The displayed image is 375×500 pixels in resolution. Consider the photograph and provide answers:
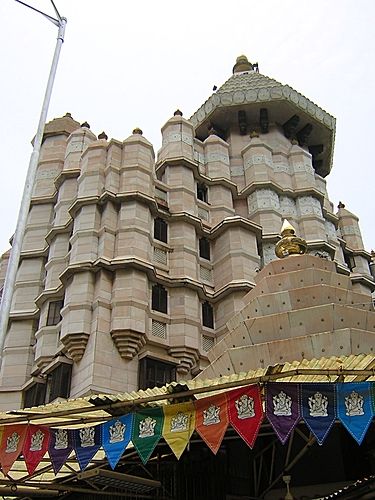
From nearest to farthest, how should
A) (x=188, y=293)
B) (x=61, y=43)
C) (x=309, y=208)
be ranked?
(x=61, y=43), (x=188, y=293), (x=309, y=208)

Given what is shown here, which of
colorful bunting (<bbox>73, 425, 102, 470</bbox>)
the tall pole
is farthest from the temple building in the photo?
the tall pole

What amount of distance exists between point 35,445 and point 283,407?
4.29 m

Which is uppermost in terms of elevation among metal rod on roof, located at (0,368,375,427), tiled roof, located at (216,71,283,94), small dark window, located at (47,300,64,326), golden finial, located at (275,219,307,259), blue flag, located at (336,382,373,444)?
tiled roof, located at (216,71,283,94)

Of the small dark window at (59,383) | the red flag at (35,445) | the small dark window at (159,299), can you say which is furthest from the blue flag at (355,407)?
the small dark window at (159,299)

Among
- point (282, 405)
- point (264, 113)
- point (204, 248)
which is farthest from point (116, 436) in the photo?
point (264, 113)

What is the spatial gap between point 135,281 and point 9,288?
33.5ft

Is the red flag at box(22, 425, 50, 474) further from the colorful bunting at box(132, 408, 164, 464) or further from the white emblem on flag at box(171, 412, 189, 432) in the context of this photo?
the white emblem on flag at box(171, 412, 189, 432)

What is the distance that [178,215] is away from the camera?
85.5ft

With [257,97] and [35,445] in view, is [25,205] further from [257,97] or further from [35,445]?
[257,97]

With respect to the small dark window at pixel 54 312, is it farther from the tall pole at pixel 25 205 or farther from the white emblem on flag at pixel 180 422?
the white emblem on flag at pixel 180 422

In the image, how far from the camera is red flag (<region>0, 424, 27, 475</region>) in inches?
368

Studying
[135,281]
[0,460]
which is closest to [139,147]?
[135,281]

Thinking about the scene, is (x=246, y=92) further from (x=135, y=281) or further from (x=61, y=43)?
(x=61, y=43)

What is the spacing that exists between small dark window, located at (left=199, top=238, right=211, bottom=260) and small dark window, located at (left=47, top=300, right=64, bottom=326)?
7.05m
